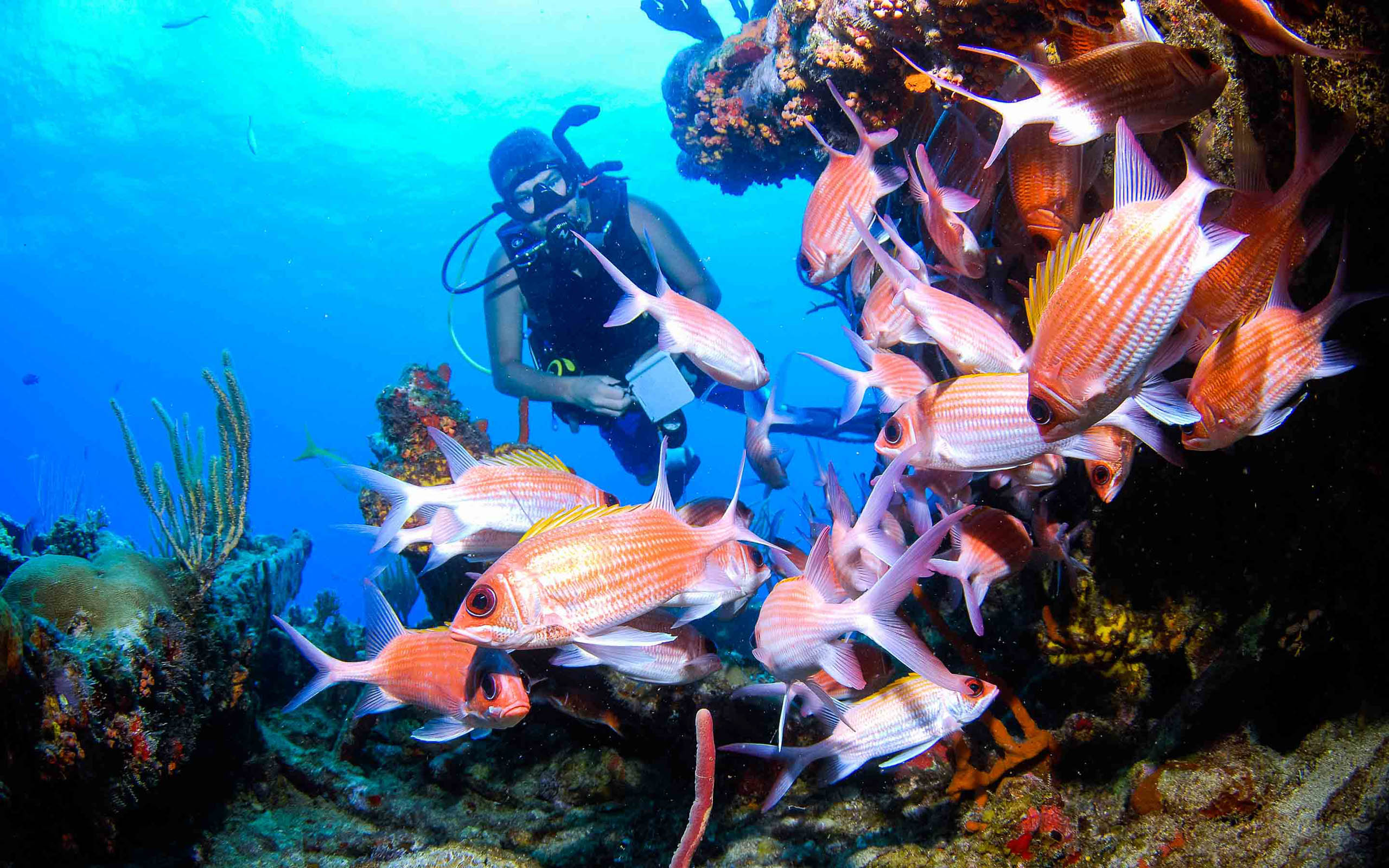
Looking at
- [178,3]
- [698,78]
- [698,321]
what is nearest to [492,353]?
[698,78]

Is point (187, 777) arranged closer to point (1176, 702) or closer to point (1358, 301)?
point (1176, 702)

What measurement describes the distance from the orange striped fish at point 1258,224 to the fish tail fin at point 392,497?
3.11 metres

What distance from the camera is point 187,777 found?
3.29 meters

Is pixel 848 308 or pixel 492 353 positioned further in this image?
pixel 492 353

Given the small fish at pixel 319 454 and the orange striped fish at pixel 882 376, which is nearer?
the orange striped fish at pixel 882 376

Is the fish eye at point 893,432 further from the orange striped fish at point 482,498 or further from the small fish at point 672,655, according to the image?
the orange striped fish at point 482,498

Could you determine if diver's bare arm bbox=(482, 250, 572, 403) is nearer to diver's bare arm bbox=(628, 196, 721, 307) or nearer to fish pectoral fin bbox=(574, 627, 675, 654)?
diver's bare arm bbox=(628, 196, 721, 307)

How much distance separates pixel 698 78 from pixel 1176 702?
7.21 m

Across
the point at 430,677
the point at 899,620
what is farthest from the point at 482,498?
the point at 899,620

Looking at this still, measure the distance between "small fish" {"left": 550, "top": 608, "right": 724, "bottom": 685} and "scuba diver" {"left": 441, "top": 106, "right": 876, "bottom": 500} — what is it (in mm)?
3311

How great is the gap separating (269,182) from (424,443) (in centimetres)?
4606

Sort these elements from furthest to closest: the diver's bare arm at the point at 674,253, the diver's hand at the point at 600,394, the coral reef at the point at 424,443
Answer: the diver's bare arm at the point at 674,253
the diver's hand at the point at 600,394
the coral reef at the point at 424,443

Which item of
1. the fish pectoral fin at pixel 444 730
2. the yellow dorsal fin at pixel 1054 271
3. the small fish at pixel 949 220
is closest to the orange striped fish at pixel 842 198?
the small fish at pixel 949 220

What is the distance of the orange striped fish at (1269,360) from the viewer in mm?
1732
